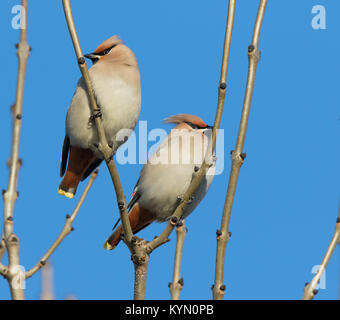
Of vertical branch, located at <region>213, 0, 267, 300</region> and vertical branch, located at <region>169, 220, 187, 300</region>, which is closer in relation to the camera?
vertical branch, located at <region>213, 0, 267, 300</region>

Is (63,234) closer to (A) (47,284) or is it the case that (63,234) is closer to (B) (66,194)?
(A) (47,284)

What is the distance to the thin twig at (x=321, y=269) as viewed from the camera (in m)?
2.61

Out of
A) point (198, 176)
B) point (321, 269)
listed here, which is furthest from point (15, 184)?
point (321, 269)

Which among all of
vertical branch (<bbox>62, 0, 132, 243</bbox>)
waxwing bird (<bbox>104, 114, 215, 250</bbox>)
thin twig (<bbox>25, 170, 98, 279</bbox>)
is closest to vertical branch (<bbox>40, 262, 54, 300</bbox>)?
thin twig (<bbox>25, 170, 98, 279</bbox>)

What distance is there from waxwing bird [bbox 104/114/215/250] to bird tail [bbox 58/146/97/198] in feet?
1.42

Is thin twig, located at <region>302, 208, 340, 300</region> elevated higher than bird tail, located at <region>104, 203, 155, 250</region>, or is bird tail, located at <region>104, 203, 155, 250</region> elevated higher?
bird tail, located at <region>104, 203, 155, 250</region>

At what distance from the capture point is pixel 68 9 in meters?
3.05

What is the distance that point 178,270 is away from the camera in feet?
9.98

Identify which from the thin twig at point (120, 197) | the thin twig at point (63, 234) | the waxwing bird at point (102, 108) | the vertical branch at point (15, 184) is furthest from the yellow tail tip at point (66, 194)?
the vertical branch at point (15, 184)

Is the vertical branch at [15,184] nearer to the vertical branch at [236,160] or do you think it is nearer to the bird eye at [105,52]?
the vertical branch at [236,160]

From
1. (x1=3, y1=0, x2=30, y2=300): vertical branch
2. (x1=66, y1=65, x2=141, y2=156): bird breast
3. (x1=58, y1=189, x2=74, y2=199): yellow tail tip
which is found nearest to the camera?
(x1=3, y1=0, x2=30, y2=300): vertical branch

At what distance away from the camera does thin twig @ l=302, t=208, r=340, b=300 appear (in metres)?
2.61

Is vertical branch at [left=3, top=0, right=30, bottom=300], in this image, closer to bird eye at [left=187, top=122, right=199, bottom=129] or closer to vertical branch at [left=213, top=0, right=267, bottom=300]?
vertical branch at [left=213, top=0, right=267, bottom=300]

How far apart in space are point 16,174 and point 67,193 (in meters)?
2.44
